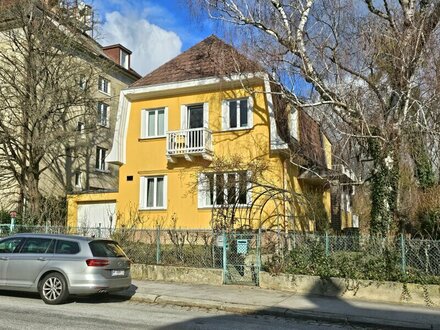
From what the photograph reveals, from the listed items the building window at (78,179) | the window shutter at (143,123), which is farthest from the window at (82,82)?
the building window at (78,179)

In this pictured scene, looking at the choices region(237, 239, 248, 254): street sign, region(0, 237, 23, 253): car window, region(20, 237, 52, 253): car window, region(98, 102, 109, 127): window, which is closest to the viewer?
region(20, 237, 52, 253): car window

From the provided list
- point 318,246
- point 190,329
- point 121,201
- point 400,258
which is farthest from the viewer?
point 121,201

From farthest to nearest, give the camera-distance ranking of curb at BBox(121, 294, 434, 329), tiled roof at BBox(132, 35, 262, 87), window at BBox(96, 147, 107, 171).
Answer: window at BBox(96, 147, 107, 171), tiled roof at BBox(132, 35, 262, 87), curb at BBox(121, 294, 434, 329)

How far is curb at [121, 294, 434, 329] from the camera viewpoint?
30.2 feet

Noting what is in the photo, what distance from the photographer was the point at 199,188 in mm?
20062

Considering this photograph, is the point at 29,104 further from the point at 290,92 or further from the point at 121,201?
the point at 290,92

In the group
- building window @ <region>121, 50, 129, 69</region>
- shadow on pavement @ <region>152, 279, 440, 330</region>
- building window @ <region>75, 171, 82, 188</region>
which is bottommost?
shadow on pavement @ <region>152, 279, 440, 330</region>

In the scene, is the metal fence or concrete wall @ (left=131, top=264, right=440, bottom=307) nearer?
concrete wall @ (left=131, top=264, right=440, bottom=307)

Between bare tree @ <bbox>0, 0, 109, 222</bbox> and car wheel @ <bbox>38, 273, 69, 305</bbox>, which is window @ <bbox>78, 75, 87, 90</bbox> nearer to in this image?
bare tree @ <bbox>0, 0, 109, 222</bbox>

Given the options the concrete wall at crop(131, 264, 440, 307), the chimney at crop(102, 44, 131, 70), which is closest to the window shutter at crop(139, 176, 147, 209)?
the concrete wall at crop(131, 264, 440, 307)

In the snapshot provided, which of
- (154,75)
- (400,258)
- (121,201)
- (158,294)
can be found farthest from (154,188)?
(400,258)

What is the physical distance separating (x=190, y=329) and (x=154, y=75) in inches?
633

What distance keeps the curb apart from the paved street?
0.23m

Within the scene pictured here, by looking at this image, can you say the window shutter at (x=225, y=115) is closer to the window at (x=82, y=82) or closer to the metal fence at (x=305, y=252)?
the metal fence at (x=305, y=252)
